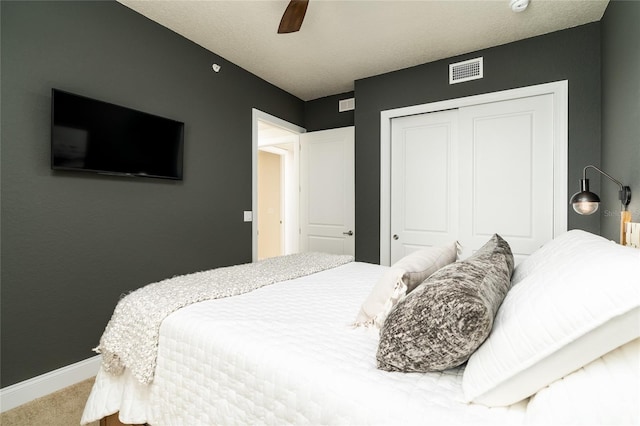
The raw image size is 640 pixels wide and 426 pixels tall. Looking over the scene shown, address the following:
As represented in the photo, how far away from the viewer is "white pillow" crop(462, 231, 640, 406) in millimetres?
587

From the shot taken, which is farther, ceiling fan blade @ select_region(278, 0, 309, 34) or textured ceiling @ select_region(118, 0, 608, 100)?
textured ceiling @ select_region(118, 0, 608, 100)

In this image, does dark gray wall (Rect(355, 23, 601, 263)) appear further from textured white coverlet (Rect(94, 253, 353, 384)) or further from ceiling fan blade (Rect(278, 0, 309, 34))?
textured white coverlet (Rect(94, 253, 353, 384))

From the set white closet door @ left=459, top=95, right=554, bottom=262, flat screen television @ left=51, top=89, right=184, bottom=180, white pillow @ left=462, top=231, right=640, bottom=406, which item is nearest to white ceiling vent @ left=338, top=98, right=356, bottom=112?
white closet door @ left=459, top=95, right=554, bottom=262

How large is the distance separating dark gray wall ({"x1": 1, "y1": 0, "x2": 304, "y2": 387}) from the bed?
3.48 ft

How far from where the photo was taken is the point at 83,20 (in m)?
2.14

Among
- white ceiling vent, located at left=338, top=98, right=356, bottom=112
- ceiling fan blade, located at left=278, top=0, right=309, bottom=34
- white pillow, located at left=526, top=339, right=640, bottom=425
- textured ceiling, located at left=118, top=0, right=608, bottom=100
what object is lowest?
white pillow, located at left=526, top=339, right=640, bottom=425

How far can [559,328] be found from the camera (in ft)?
2.06

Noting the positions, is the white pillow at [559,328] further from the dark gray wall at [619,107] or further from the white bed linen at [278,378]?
the dark gray wall at [619,107]

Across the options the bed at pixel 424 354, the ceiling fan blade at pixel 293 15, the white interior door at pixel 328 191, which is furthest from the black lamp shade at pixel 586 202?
the white interior door at pixel 328 191

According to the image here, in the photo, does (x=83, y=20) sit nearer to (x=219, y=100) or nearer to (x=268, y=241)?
(x=219, y=100)

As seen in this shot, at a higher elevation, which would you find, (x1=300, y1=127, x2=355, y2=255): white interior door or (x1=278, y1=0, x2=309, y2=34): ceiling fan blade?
(x1=278, y1=0, x2=309, y2=34): ceiling fan blade

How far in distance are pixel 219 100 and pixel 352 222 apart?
6.73ft

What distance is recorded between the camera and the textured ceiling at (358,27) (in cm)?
237

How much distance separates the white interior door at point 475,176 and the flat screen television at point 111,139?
2314 mm
